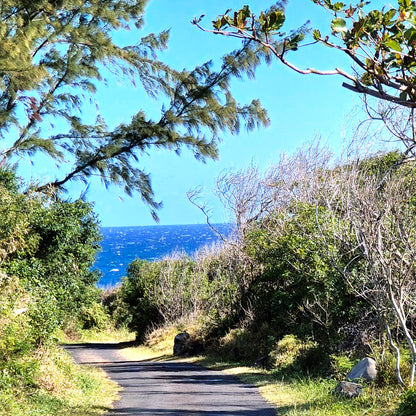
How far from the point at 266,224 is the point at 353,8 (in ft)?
54.5

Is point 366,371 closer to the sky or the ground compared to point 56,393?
closer to the sky

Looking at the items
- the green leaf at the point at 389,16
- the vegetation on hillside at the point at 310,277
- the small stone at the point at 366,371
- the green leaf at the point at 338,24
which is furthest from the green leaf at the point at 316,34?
the small stone at the point at 366,371

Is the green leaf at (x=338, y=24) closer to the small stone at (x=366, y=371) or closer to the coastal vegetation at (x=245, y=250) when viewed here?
the coastal vegetation at (x=245, y=250)

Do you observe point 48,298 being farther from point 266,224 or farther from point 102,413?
point 266,224

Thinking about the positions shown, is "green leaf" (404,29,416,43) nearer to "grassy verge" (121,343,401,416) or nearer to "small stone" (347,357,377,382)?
"grassy verge" (121,343,401,416)

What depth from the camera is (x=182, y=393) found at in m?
13.3

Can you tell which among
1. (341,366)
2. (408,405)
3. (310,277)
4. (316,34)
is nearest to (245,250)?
(310,277)

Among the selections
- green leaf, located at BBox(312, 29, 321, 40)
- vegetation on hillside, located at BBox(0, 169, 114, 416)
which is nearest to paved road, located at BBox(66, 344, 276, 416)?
vegetation on hillside, located at BBox(0, 169, 114, 416)

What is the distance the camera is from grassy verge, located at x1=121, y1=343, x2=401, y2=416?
9867 millimetres

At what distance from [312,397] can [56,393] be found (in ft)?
17.0

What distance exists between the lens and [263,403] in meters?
11.8

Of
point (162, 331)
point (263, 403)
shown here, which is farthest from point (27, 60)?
point (162, 331)

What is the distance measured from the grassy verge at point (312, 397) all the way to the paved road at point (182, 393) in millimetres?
390

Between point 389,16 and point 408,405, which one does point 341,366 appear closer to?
point 408,405
